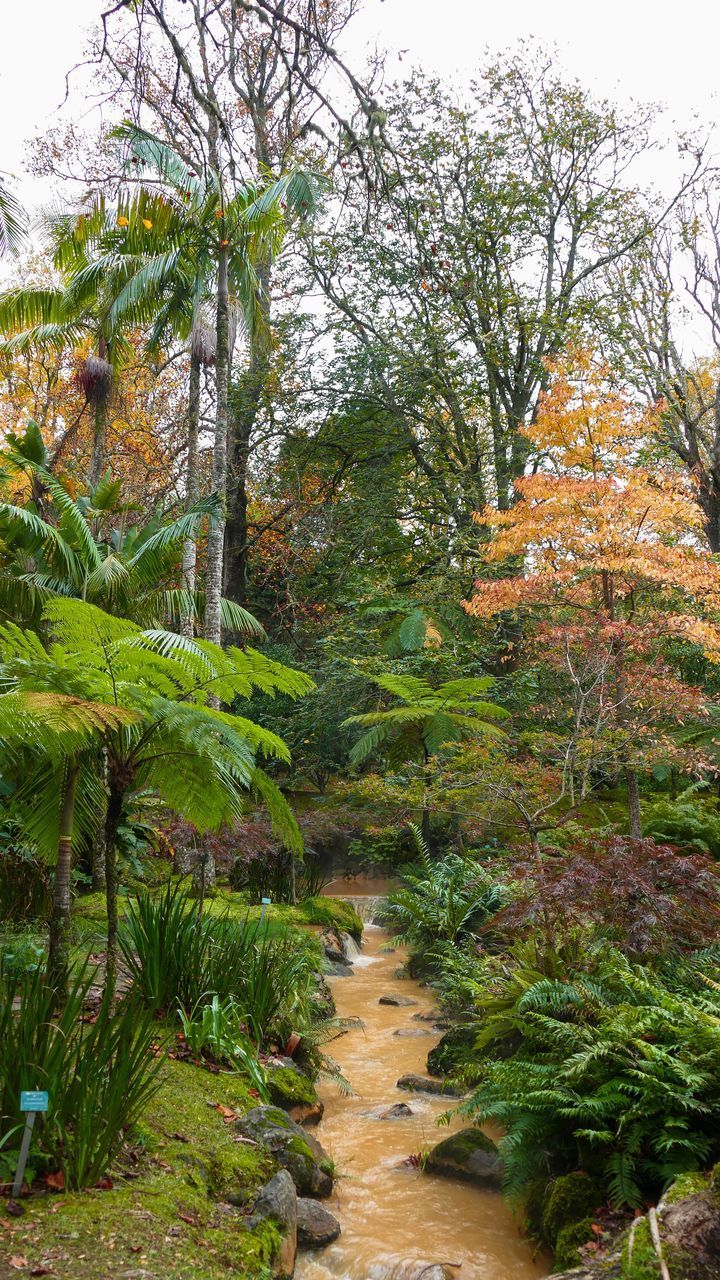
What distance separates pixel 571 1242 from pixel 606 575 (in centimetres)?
611

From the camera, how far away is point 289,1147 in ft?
11.7

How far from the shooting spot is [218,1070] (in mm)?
3895

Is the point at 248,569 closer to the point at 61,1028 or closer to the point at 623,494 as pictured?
the point at 623,494

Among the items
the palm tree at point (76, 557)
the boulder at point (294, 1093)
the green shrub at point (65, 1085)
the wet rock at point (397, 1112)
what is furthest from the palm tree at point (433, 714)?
the green shrub at point (65, 1085)

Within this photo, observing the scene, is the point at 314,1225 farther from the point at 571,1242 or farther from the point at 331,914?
the point at 331,914

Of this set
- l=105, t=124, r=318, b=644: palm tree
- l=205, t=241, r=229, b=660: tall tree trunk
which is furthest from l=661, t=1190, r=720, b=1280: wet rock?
l=205, t=241, r=229, b=660: tall tree trunk

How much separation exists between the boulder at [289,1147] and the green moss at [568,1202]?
0.98 m

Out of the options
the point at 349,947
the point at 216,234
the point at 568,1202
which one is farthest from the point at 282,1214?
the point at 216,234

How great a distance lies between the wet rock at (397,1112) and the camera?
4855 millimetres

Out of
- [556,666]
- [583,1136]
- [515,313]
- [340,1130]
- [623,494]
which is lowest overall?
[340,1130]

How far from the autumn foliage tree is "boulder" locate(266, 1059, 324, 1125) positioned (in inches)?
128

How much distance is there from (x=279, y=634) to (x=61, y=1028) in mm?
13248

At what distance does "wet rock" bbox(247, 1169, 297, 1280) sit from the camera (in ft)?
9.53

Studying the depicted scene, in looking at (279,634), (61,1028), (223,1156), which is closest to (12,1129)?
(61,1028)
